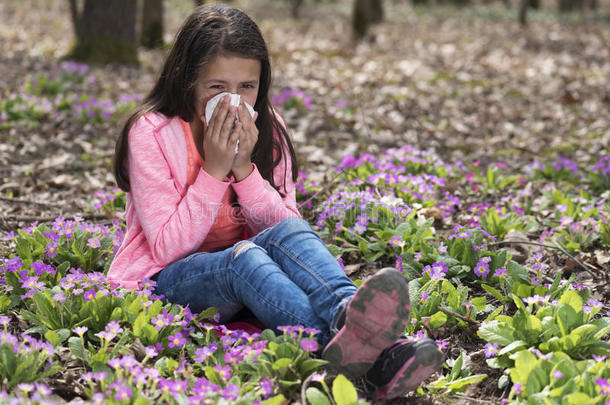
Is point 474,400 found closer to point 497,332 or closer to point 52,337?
point 497,332

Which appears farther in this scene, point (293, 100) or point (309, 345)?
point (293, 100)

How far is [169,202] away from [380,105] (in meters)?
4.94

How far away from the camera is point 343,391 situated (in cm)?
195

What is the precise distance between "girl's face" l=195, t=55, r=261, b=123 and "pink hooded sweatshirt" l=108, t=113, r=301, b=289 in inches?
8.8

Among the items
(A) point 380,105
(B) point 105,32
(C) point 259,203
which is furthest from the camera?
(B) point 105,32

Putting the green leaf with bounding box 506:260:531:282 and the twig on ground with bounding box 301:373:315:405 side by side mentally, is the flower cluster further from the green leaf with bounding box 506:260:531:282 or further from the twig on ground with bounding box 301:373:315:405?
the twig on ground with bounding box 301:373:315:405

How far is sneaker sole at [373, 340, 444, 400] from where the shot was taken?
77.0 inches

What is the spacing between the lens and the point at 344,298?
2.12 meters

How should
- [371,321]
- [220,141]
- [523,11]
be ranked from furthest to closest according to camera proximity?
[523,11] < [220,141] < [371,321]

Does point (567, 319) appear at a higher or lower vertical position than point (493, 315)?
higher

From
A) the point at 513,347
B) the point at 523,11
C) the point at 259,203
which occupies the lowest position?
the point at 513,347

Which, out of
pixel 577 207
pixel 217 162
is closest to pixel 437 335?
pixel 217 162

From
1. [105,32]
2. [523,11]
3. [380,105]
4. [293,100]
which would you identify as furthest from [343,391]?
[523,11]

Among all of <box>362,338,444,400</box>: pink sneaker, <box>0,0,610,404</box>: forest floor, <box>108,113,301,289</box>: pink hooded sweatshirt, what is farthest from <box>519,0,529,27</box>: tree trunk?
<box>362,338,444,400</box>: pink sneaker
